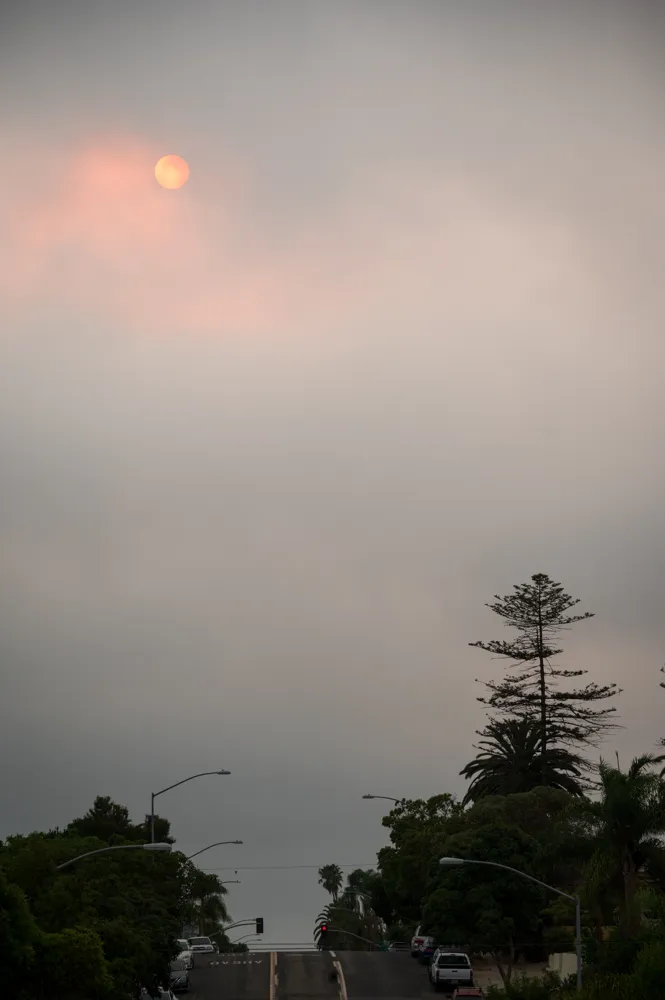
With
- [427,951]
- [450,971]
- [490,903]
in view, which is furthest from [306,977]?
[490,903]

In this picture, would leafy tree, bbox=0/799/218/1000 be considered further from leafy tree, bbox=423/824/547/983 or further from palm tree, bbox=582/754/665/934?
palm tree, bbox=582/754/665/934

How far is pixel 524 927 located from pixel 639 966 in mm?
20616

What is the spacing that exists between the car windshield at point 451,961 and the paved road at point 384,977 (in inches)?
58.3

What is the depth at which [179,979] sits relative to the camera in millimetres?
63844

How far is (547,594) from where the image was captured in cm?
10350

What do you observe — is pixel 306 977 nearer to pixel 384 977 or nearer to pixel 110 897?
pixel 384 977

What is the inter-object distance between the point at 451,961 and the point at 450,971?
616 mm

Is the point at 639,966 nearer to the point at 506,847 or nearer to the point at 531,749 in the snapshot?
the point at 506,847

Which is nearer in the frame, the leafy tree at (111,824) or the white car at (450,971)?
the white car at (450,971)

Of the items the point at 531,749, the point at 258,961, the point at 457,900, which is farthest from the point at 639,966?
the point at 531,749

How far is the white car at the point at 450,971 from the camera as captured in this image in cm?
6250

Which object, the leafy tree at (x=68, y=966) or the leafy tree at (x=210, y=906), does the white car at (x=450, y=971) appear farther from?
the leafy tree at (x=210, y=906)

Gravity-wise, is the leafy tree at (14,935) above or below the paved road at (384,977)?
above

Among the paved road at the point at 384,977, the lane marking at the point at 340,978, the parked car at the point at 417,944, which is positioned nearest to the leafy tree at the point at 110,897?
the lane marking at the point at 340,978
